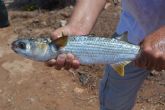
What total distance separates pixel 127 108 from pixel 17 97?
1344 mm

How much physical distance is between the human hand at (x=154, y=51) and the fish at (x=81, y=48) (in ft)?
0.41

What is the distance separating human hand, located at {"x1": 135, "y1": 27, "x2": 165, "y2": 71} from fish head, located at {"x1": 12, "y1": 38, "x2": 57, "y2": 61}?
16.9 inches

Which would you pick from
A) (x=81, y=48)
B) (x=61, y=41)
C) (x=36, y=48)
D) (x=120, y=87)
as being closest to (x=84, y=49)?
(x=81, y=48)

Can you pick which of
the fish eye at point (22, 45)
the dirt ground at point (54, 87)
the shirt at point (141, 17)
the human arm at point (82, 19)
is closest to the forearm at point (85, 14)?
the human arm at point (82, 19)

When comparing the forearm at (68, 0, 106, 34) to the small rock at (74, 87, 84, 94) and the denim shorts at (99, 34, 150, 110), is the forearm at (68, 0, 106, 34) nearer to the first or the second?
the denim shorts at (99, 34, 150, 110)

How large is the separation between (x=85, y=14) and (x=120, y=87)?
1.75ft

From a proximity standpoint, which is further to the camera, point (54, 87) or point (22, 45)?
point (54, 87)

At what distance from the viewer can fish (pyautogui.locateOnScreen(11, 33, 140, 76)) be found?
200 centimetres

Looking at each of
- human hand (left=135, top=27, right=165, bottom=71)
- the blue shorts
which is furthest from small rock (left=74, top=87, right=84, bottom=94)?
human hand (left=135, top=27, right=165, bottom=71)

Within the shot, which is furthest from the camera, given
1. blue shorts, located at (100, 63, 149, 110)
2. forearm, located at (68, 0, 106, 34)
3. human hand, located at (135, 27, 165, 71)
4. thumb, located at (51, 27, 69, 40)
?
blue shorts, located at (100, 63, 149, 110)

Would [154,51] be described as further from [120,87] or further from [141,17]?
[120,87]

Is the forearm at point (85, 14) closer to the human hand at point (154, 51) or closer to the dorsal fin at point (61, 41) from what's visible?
the dorsal fin at point (61, 41)

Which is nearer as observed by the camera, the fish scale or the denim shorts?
the fish scale

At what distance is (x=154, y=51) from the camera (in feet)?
5.92
